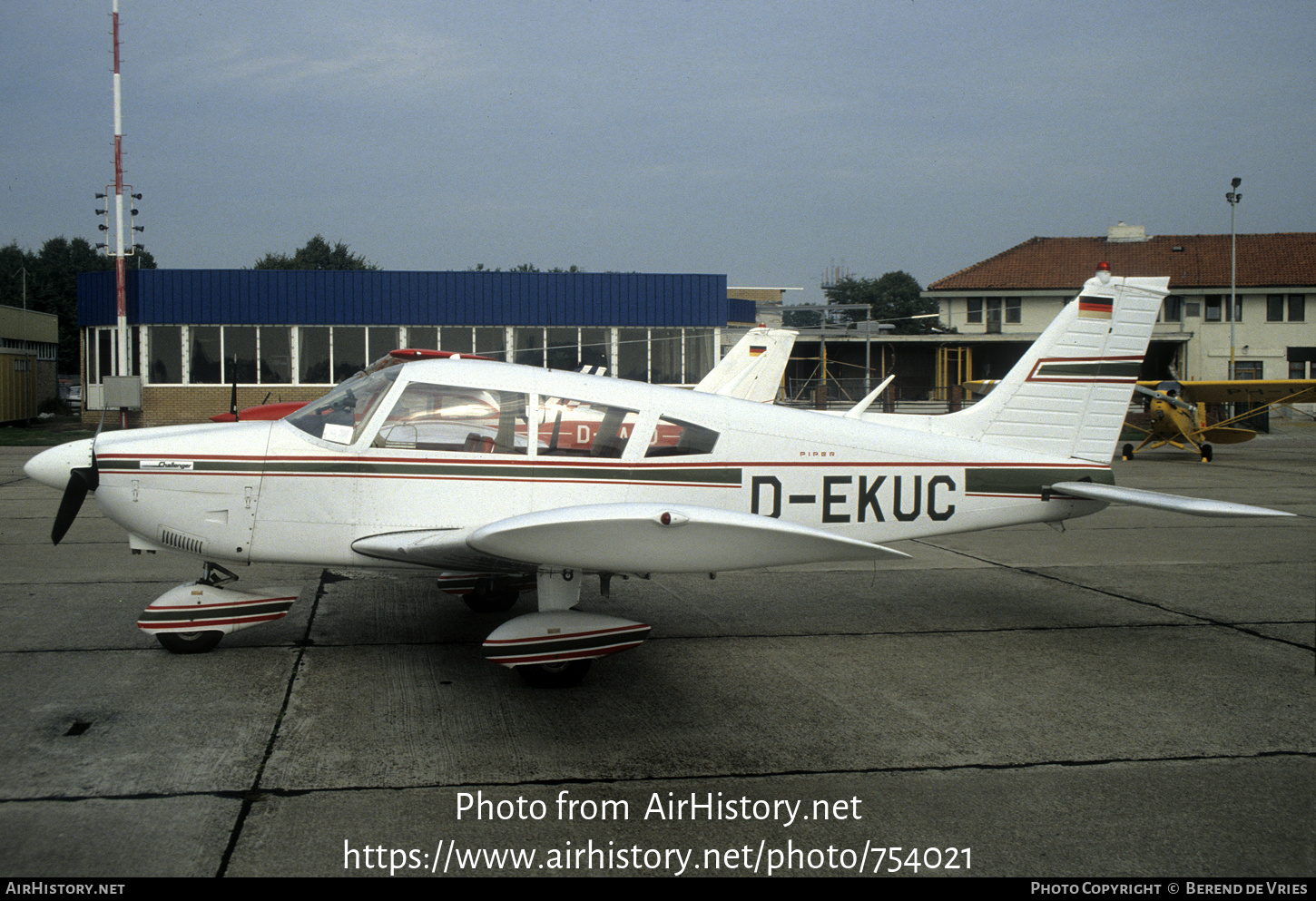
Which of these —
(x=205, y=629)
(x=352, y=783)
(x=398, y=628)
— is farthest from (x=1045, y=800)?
(x=205, y=629)

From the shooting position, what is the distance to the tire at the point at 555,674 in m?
5.10

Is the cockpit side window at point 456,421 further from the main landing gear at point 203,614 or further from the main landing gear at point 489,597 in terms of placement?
the main landing gear at point 489,597

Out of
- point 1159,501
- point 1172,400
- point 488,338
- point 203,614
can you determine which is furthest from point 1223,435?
point 203,614

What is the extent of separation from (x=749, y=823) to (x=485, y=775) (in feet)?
3.74

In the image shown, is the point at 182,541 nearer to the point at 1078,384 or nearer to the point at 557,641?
the point at 557,641

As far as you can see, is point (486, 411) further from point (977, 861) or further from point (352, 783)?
point (977, 861)

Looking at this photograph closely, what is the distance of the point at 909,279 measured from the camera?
108 meters

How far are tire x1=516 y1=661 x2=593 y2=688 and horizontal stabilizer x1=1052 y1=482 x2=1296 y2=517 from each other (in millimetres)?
3330

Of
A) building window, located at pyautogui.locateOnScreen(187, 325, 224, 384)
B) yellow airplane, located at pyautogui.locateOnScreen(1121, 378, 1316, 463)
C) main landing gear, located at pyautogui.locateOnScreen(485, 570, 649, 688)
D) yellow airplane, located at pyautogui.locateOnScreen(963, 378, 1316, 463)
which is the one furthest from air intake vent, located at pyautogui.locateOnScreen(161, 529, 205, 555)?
building window, located at pyautogui.locateOnScreen(187, 325, 224, 384)

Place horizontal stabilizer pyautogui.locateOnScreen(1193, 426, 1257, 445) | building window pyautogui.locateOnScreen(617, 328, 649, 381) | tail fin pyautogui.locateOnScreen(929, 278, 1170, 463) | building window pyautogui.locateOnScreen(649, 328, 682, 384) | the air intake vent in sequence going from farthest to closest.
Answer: building window pyautogui.locateOnScreen(649, 328, 682, 384)
building window pyautogui.locateOnScreen(617, 328, 649, 381)
horizontal stabilizer pyautogui.locateOnScreen(1193, 426, 1257, 445)
tail fin pyautogui.locateOnScreen(929, 278, 1170, 463)
the air intake vent

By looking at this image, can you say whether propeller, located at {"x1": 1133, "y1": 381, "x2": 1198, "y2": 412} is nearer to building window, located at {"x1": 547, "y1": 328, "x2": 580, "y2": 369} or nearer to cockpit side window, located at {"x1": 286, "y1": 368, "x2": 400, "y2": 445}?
building window, located at {"x1": 547, "y1": 328, "x2": 580, "y2": 369}

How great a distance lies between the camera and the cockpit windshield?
561 cm

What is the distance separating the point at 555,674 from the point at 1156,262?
5091 cm

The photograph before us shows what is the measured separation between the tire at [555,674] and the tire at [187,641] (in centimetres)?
200
